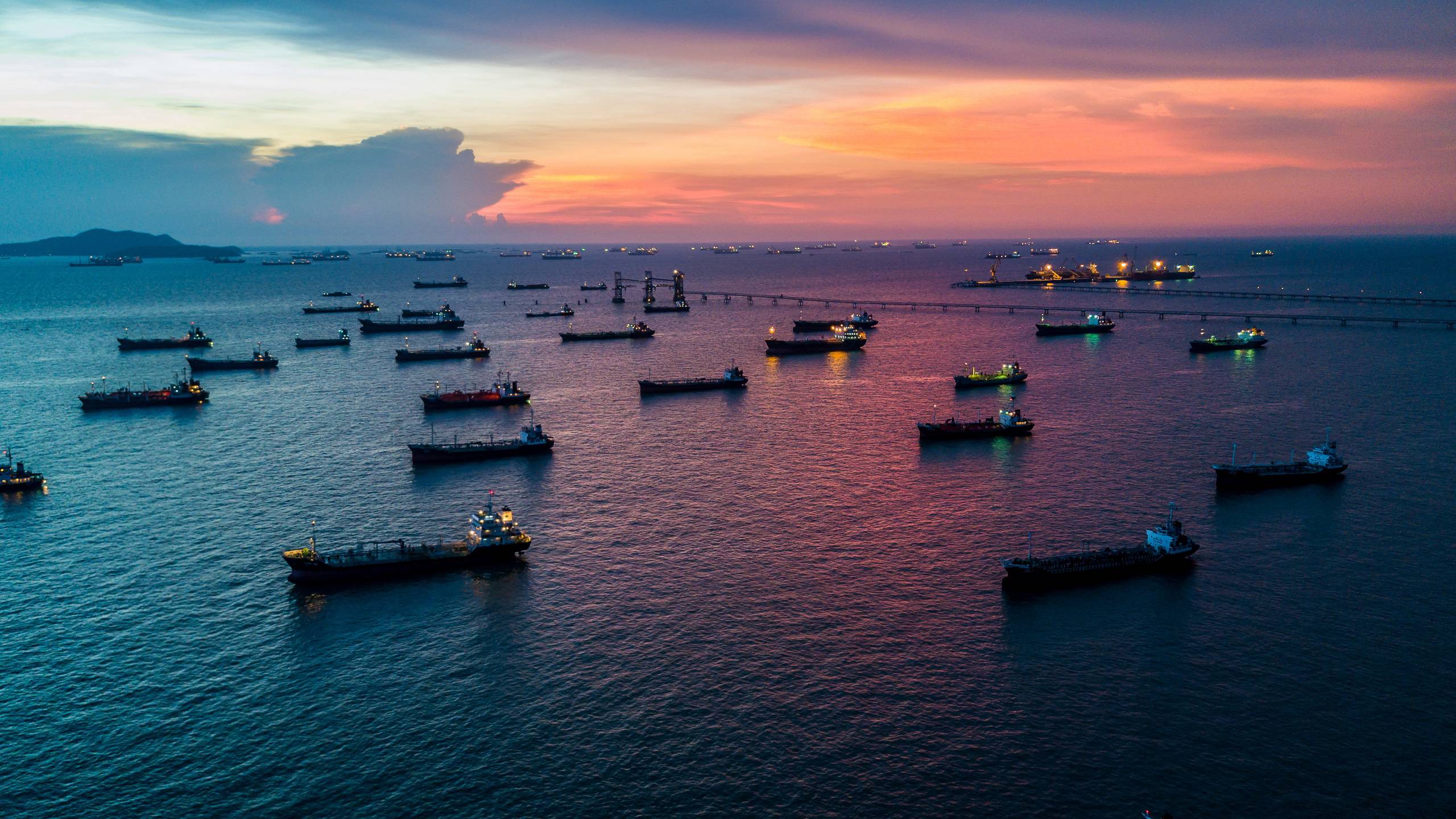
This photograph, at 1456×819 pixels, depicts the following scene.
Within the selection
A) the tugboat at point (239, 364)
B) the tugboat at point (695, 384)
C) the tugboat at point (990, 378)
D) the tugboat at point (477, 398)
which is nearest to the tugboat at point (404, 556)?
the tugboat at point (477, 398)

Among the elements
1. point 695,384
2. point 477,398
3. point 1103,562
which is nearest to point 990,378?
point 695,384

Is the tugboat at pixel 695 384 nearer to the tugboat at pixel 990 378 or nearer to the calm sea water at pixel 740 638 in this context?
the tugboat at pixel 990 378

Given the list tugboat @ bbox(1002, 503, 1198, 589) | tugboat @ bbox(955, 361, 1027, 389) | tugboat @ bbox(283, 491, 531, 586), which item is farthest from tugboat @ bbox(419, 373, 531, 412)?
tugboat @ bbox(1002, 503, 1198, 589)

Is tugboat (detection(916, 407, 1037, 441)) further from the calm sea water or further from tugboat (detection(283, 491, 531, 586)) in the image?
tugboat (detection(283, 491, 531, 586))

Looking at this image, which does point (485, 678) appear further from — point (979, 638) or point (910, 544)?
point (910, 544)

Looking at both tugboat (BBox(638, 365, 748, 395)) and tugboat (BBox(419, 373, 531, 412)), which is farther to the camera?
tugboat (BBox(638, 365, 748, 395))
